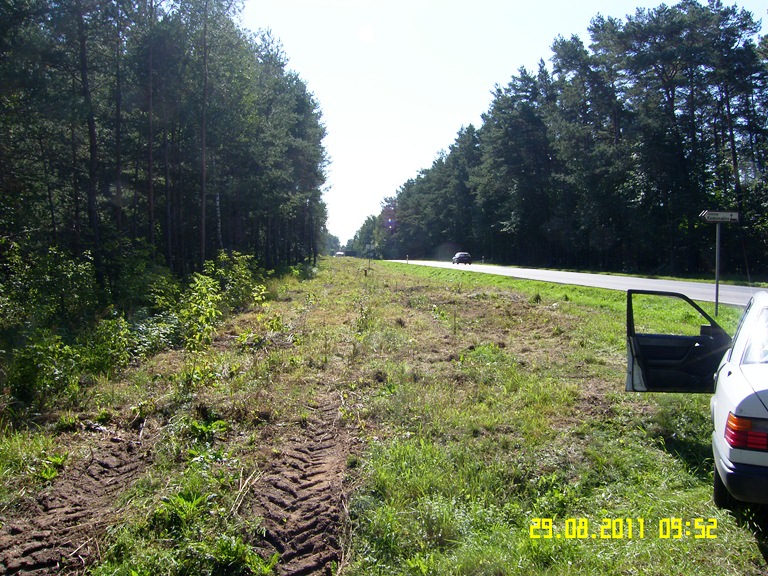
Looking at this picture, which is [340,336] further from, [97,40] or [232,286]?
[97,40]

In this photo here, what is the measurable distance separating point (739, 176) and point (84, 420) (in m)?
38.7

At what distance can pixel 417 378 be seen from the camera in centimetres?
772

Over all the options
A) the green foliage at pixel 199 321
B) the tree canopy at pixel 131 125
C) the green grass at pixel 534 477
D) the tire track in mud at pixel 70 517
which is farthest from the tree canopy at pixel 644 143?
the tire track in mud at pixel 70 517

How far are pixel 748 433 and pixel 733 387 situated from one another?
1.48ft

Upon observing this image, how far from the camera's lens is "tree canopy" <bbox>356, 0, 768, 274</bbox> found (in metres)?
31.0

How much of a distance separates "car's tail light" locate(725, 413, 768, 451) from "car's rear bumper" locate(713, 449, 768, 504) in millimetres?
121

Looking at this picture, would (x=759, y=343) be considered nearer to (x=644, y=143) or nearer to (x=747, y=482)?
(x=747, y=482)

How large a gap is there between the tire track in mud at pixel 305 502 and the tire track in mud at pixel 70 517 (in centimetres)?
118

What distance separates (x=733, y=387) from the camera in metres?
3.55

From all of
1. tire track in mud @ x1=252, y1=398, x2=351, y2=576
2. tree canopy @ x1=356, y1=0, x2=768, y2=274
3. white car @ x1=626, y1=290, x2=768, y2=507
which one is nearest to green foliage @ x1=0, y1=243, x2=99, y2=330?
tire track in mud @ x1=252, y1=398, x2=351, y2=576

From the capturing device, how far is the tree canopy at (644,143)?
3095 centimetres

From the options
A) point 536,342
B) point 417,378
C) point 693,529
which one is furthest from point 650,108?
point 693,529
